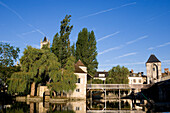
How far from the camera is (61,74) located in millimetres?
32812

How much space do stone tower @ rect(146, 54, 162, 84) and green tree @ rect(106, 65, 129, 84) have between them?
906 centimetres

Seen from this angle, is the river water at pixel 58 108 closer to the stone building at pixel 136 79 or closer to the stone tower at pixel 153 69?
the stone tower at pixel 153 69

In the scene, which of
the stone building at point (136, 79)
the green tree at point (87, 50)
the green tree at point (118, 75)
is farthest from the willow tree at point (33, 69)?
the stone building at point (136, 79)

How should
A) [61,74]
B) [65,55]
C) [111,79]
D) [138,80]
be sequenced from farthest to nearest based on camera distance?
1. [138,80]
2. [111,79]
3. [65,55]
4. [61,74]

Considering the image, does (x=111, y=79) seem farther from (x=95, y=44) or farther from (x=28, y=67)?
(x=28, y=67)

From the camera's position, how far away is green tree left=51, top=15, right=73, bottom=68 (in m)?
40.7

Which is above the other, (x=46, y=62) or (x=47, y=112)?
(x=46, y=62)

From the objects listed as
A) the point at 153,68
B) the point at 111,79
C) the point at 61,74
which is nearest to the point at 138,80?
the point at 153,68

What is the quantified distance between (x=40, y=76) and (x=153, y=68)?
36.5m

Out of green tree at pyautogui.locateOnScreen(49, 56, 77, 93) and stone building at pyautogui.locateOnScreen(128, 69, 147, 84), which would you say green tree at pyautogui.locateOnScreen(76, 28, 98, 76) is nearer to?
green tree at pyautogui.locateOnScreen(49, 56, 77, 93)

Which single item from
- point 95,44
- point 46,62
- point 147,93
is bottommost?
point 147,93

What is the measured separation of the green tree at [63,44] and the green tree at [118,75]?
1569cm

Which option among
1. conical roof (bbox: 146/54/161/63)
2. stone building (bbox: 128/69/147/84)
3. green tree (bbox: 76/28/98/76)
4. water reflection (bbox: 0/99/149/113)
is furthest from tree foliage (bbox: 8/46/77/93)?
stone building (bbox: 128/69/147/84)

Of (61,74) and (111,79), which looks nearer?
(61,74)
